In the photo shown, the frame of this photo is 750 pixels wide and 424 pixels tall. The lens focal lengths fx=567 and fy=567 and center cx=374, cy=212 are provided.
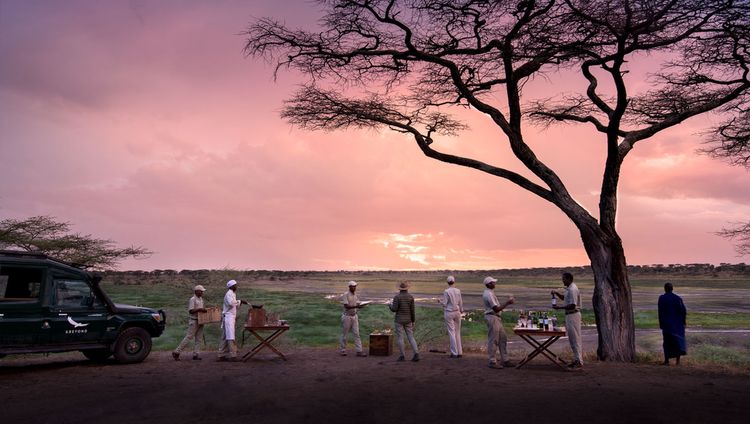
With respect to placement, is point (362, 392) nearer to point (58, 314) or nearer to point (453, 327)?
point (453, 327)

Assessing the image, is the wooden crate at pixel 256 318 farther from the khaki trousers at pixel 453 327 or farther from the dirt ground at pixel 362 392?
the khaki trousers at pixel 453 327

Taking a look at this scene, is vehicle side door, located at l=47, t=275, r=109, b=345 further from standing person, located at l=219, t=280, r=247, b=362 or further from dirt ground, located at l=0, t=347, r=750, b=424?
standing person, located at l=219, t=280, r=247, b=362

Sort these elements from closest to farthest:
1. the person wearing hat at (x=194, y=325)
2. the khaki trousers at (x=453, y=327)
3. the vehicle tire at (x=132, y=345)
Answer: the vehicle tire at (x=132, y=345)
the person wearing hat at (x=194, y=325)
the khaki trousers at (x=453, y=327)

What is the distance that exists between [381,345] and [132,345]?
7.02m

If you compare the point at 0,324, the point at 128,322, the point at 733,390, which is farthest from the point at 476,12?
the point at 0,324

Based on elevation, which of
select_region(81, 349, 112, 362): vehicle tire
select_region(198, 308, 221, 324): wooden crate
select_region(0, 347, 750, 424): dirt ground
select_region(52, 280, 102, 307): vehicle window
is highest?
select_region(52, 280, 102, 307): vehicle window

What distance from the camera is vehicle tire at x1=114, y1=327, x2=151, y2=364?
1528 centimetres

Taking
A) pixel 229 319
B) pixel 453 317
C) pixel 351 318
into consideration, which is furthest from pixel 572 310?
pixel 229 319

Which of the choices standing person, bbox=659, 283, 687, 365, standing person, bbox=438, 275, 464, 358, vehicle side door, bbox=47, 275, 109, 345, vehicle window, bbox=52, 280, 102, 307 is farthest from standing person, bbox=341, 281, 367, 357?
standing person, bbox=659, 283, 687, 365

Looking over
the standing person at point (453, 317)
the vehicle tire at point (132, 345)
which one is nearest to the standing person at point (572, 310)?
the standing person at point (453, 317)

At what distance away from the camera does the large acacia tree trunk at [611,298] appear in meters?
16.5

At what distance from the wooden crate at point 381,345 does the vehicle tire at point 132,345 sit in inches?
253

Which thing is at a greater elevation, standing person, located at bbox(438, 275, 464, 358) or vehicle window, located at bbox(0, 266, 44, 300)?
vehicle window, located at bbox(0, 266, 44, 300)

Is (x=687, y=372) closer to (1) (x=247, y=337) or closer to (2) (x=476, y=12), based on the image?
(2) (x=476, y=12)
